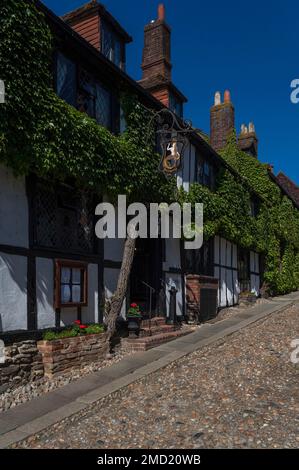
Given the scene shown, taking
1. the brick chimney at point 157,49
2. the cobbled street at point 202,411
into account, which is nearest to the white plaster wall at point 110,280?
the cobbled street at point 202,411

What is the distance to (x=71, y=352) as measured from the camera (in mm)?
7336

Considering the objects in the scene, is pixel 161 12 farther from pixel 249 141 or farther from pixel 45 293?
pixel 45 293

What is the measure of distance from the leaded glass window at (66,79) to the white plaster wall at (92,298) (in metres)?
3.25

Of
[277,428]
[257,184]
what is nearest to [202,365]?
[277,428]

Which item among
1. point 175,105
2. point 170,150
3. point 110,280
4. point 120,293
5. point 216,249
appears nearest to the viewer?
point 120,293

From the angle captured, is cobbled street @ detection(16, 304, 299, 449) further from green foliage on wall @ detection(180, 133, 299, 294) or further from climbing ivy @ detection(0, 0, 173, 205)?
green foliage on wall @ detection(180, 133, 299, 294)

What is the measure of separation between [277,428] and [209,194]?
9669 mm

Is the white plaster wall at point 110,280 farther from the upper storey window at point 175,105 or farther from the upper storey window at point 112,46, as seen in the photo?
the upper storey window at point 175,105

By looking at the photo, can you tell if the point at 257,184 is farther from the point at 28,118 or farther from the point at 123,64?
the point at 28,118

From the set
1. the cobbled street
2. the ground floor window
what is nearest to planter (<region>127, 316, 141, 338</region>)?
the ground floor window

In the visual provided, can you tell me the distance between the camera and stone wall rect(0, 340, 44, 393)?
248 inches

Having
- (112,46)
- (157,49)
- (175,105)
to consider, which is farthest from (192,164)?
(157,49)

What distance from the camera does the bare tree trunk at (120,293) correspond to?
8.55 m

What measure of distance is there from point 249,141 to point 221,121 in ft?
7.86
